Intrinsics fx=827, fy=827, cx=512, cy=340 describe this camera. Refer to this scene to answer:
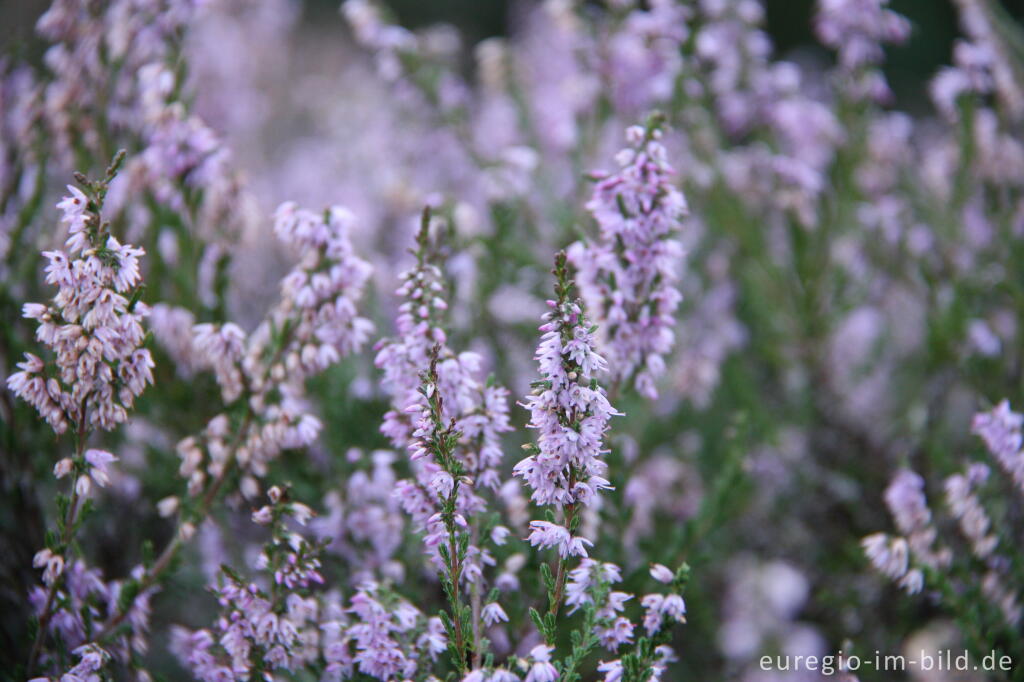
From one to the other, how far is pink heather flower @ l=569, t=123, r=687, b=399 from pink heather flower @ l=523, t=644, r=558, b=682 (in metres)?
0.76

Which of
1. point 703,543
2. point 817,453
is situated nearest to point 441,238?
point 703,543

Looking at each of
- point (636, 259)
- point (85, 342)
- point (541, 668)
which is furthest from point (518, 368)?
point (85, 342)

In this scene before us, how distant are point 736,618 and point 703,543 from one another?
805 millimetres

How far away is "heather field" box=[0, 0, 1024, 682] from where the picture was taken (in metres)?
1.98

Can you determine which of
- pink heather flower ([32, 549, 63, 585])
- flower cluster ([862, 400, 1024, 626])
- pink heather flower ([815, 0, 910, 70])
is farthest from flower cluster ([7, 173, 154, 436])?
pink heather flower ([815, 0, 910, 70])

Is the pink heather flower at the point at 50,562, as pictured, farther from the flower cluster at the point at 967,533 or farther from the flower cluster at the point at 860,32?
the flower cluster at the point at 860,32

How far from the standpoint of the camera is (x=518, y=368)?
3836 millimetres

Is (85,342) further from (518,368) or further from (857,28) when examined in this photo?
(857,28)

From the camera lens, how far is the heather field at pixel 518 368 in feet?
6.48

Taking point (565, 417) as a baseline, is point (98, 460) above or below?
below

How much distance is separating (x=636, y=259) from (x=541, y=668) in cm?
102

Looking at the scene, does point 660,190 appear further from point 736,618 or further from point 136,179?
point 736,618

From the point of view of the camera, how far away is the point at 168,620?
11.0ft

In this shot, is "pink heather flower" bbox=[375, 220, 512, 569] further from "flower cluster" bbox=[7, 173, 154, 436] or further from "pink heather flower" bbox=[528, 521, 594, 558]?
"flower cluster" bbox=[7, 173, 154, 436]
